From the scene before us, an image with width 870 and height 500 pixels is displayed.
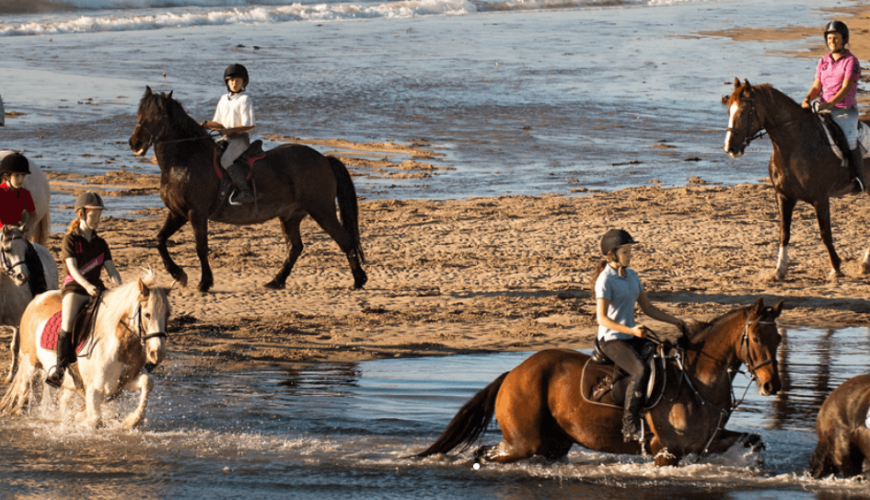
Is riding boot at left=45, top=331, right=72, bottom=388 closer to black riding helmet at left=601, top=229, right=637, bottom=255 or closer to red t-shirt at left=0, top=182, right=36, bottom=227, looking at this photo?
red t-shirt at left=0, top=182, right=36, bottom=227

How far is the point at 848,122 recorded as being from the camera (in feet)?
42.5

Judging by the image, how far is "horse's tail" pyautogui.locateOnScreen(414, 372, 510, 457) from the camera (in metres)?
7.24

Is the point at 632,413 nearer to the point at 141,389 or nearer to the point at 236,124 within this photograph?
the point at 141,389

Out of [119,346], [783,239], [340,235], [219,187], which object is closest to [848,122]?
[783,239]

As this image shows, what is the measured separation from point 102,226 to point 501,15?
39213mm

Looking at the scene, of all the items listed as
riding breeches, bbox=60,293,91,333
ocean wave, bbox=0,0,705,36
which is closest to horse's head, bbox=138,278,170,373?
riding breeches, bbox=60,293,91,333

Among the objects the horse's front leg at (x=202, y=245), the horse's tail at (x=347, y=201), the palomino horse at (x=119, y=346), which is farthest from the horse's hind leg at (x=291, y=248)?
the palomino horse at (x=119, y=346)

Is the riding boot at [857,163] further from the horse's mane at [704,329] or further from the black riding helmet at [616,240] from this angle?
the black riding helmet at [616,240]

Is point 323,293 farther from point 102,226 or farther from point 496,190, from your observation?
point 496,190

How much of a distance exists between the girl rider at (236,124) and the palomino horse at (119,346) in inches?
173

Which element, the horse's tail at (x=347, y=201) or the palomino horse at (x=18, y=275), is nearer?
the palomino horse at (x=18, y=275)

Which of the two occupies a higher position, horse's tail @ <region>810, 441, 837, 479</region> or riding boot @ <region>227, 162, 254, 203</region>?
riding boot @ <region>227, 162, 254, 203</region>

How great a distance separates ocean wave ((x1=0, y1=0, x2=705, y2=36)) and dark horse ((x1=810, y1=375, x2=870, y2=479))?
38085 millimetres

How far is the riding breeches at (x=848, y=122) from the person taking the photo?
12953 mm
